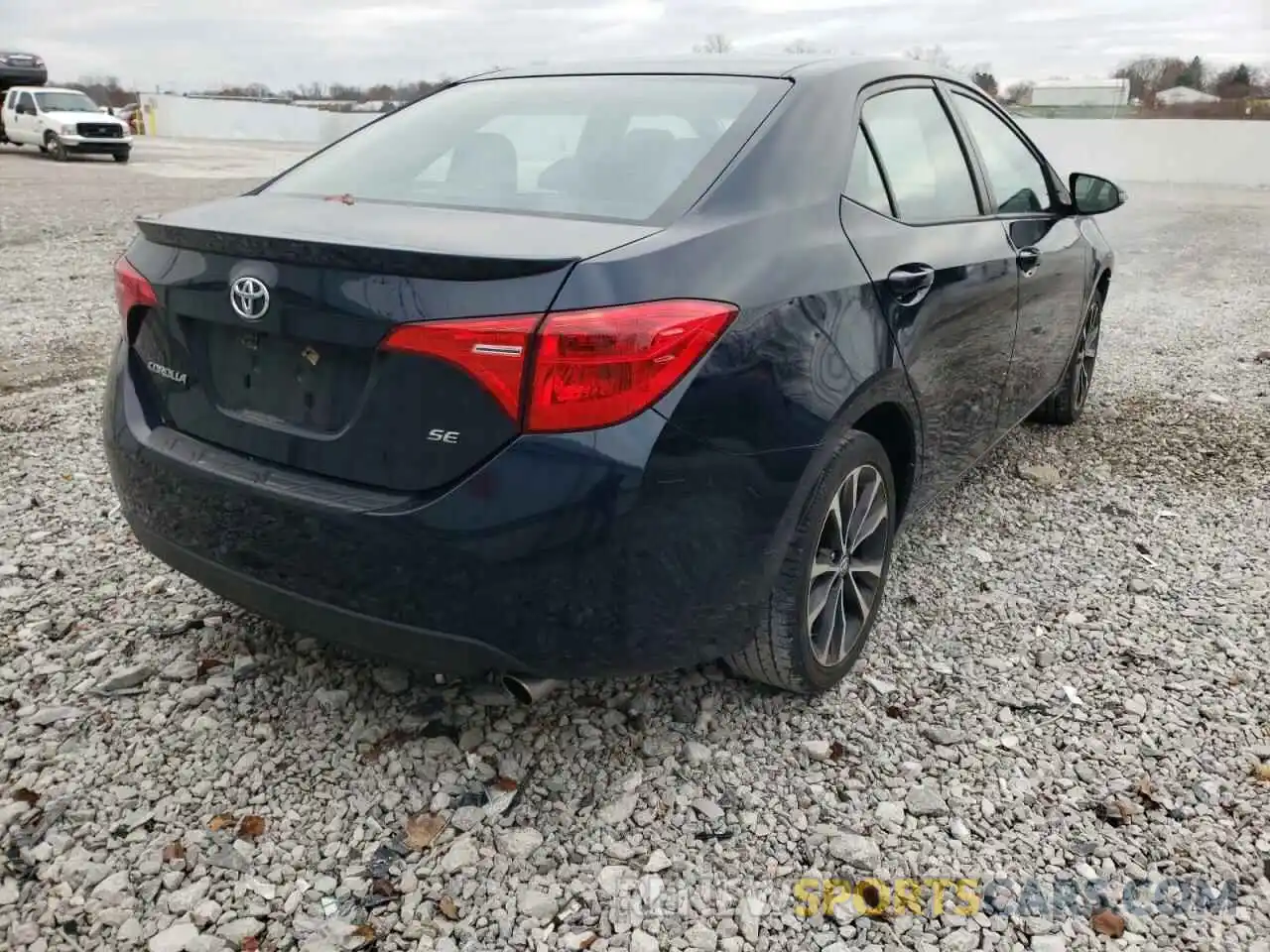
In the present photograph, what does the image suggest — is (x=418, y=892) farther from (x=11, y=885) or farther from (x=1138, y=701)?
(x=1138, y=701)

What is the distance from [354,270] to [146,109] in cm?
5525

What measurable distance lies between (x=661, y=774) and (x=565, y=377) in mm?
1123

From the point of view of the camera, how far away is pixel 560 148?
2764 mm

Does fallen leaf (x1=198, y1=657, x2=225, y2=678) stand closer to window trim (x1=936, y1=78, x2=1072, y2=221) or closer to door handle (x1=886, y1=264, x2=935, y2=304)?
door handle (x1=886, y1=264, x2=935, y2=304)

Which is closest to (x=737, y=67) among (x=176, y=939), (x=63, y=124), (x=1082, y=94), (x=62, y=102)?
(x=176, y=939)

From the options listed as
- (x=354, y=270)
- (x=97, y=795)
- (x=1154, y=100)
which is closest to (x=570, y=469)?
(x=354, y=270)

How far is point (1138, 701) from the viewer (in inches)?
115

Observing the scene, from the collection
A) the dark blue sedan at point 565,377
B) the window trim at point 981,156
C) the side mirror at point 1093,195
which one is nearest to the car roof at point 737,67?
the dark blue sedan at point 565,377

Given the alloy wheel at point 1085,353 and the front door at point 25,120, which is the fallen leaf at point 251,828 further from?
the front door at point 25,120

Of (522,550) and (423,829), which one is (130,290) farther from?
(423,829)

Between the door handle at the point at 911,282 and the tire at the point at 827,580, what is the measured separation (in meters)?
0.39

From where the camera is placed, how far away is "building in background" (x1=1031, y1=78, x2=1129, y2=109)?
1261 inches

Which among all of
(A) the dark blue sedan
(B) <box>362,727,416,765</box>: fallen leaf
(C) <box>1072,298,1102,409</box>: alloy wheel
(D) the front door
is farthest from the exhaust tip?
(D) the front door

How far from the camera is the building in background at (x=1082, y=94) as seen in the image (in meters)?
32.0
